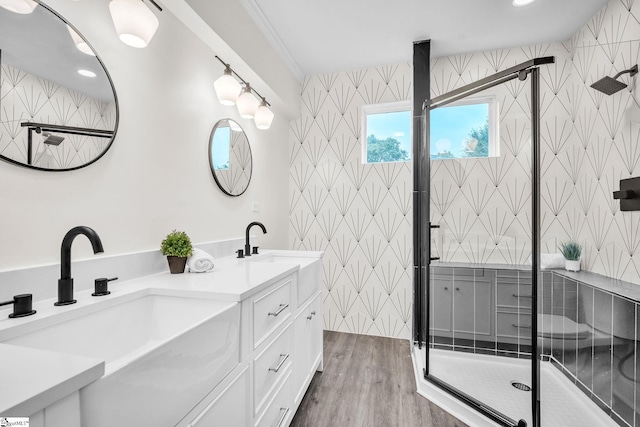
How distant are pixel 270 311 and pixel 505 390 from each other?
1618 mm

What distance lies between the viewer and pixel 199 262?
4.80 feet

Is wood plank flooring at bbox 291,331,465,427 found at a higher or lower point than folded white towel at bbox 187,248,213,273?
lower

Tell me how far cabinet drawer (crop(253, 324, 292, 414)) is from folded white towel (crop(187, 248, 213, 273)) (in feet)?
1.60

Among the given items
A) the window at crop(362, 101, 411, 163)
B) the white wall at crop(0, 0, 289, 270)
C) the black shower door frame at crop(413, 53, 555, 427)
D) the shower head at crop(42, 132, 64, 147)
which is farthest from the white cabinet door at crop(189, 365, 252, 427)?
the window at crop(362, 101, 411, 163)

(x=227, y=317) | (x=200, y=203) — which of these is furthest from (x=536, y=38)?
(x=227, y=317)

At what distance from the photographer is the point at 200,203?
1.80 metres

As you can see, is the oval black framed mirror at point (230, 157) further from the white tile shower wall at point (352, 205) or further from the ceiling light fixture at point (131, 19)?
the white tile shower wall at point (352, 205)

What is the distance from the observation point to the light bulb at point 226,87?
1740 mm

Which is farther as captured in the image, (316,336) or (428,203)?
(428,203)

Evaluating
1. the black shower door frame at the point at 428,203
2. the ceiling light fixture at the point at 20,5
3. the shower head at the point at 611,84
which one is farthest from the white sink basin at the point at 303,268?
the shower head at the point at 611,84

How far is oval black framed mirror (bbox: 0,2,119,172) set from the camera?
0.92 m

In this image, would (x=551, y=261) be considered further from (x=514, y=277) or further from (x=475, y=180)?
(x=475, y=180)

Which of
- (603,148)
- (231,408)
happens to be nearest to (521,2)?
(603,148)

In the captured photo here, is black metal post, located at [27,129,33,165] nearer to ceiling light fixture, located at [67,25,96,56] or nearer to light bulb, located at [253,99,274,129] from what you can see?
ceiling light fixture, located at [67,25,96,56]
